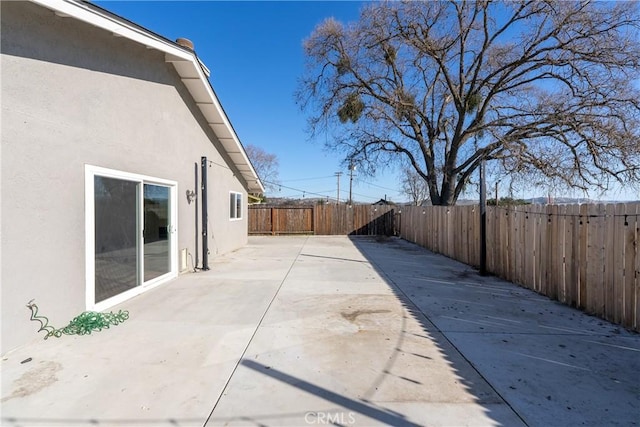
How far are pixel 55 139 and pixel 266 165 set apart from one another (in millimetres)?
40594

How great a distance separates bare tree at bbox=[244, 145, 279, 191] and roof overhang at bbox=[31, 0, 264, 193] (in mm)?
30497

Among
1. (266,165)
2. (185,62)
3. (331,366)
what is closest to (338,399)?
(331,366)

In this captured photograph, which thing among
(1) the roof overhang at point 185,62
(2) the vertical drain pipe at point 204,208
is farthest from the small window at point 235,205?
(2) the vertical drain pipe at point 204,208

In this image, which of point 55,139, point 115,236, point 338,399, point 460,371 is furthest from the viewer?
point 115,236

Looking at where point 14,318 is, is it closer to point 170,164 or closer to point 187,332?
point 187,332

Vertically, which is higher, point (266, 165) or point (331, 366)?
point (266, 165)

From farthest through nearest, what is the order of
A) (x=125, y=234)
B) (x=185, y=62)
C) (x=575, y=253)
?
(x=185, y=62) → (x=125, y=234) → (x=575, y=253)

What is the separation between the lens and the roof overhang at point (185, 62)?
13.0ft

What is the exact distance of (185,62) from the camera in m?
6.75

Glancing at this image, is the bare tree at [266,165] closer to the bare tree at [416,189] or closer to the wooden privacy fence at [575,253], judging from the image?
the bare tree at [416,189]

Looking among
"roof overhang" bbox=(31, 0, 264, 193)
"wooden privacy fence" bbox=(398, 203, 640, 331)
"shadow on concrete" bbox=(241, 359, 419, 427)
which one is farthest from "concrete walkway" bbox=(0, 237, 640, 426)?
"roof overhang" bbox=(31, 0, 264, 193)

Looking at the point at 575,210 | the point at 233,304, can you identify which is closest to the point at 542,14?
the point at 575,210

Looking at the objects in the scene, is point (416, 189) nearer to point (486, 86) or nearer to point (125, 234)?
point (486, 86)

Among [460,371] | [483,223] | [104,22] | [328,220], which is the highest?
[104,22]
